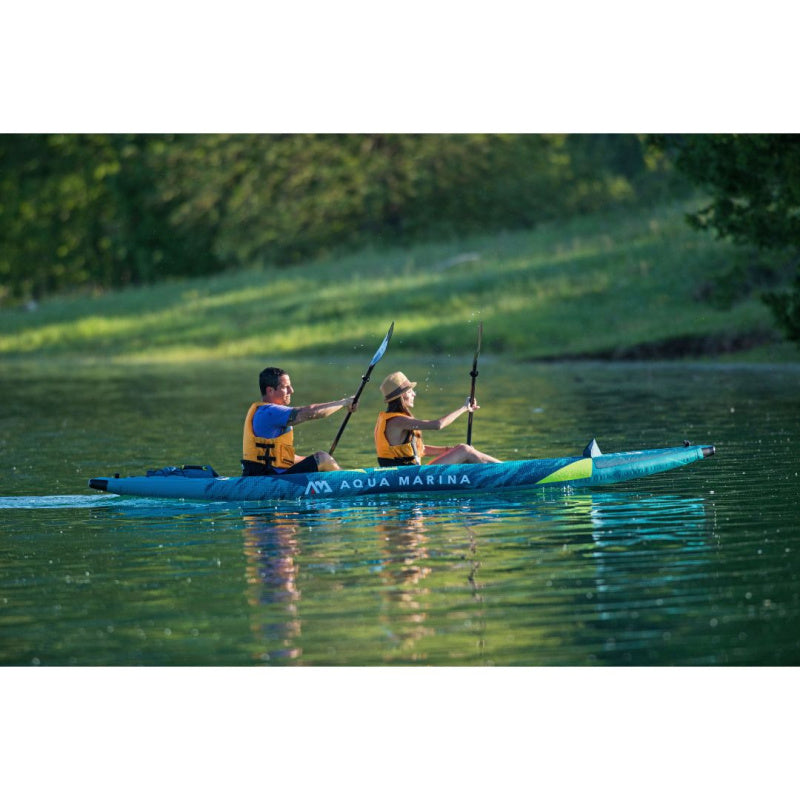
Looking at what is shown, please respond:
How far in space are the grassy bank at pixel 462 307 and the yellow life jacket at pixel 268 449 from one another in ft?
60.7

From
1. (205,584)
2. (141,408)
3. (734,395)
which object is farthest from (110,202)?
(205,584)

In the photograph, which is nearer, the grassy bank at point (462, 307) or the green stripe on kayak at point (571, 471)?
the green stripe on kayak at point (571, 471)

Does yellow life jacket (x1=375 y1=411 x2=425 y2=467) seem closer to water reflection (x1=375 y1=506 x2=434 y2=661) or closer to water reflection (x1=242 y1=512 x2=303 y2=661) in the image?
water reflection (x1=375 y1=506 x2=434 y2=661)

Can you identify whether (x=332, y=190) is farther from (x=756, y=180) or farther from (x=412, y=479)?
(x=412, y=479)

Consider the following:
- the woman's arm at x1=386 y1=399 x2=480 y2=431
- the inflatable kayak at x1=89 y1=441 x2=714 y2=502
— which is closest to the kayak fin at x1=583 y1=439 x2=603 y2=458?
the inflatable kayak at x1=89 y1=441 x2=714 y2=502

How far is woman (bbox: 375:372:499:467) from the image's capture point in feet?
49.0

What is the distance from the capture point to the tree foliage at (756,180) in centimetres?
2425

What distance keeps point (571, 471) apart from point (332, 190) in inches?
1532

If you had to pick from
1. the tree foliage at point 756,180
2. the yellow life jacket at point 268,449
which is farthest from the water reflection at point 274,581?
the tree foliage at point 756,180

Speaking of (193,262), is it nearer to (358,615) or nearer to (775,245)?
(775,245)

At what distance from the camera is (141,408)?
2709cm

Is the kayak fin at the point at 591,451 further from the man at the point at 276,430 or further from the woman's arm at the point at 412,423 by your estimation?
the man at the point at 276,430

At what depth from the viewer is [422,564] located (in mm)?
12047

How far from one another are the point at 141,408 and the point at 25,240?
114ft
